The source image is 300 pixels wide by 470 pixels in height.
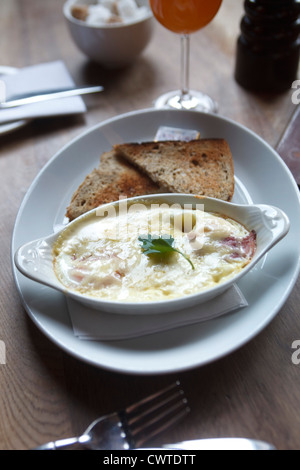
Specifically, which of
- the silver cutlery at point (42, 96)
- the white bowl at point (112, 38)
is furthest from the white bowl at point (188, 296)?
the white bowl at point (112, 38)

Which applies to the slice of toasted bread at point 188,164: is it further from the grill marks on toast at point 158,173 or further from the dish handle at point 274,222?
the dish handle at point 274,222

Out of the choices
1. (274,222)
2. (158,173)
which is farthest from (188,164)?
(274,222)

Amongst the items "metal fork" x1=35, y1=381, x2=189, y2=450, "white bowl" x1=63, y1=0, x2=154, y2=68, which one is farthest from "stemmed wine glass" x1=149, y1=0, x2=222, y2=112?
"metal fork" x1=35, y1=381, x2=189, y2=450

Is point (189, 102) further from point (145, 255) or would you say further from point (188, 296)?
point (188, 296)

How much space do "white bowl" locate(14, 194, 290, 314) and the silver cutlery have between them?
28.8 inches

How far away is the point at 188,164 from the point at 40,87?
0.75 m

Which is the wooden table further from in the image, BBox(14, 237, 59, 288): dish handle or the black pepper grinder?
the black pepper grinder

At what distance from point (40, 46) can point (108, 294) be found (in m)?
1.55

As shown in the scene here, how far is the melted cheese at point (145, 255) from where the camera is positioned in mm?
818

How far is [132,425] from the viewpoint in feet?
2.31

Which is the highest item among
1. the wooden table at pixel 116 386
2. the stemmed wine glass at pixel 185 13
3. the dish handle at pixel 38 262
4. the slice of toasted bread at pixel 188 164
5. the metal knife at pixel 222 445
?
the stemmed wine glass at pixel 185 13

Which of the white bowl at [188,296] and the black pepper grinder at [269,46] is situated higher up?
the black pepper grinder at [269,46]

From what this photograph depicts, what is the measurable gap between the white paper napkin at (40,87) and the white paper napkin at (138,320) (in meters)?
0.87

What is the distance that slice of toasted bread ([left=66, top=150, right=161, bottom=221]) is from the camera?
3.62 feet
